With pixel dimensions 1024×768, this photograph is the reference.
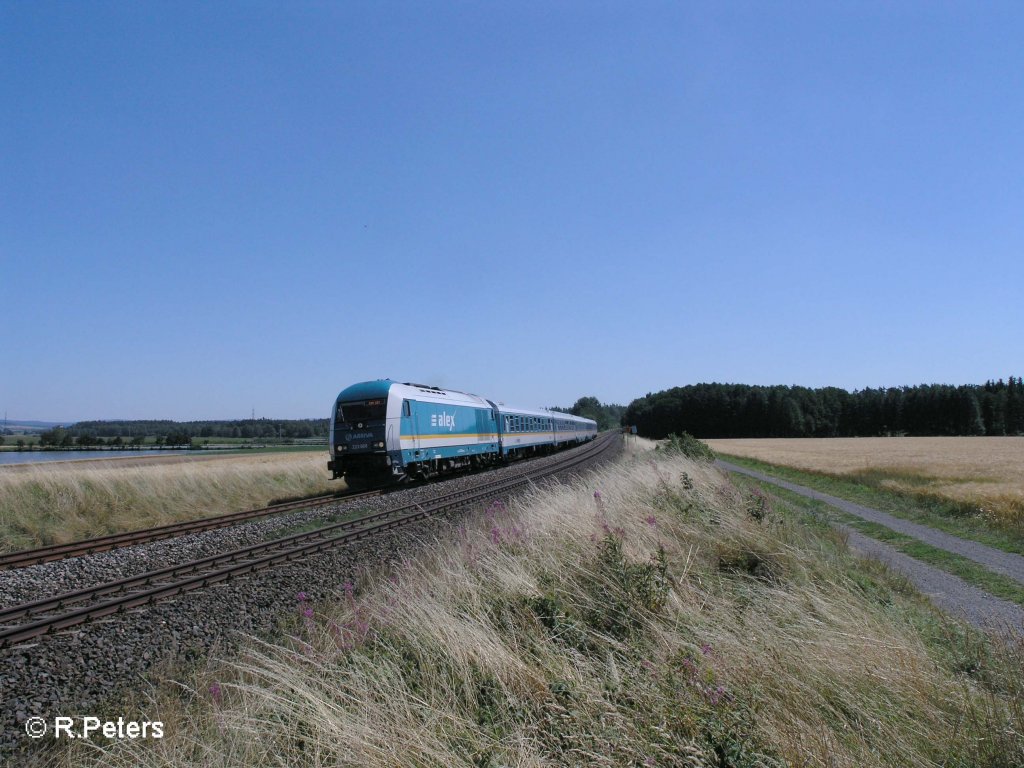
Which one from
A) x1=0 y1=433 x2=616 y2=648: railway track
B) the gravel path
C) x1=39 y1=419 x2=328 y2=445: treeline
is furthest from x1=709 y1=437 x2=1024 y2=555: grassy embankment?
x1=39 y1=419 x2=328 y2=445: treeline

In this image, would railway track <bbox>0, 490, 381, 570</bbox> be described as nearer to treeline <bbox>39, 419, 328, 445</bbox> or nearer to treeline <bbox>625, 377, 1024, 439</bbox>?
treeline <bbox>39, 419, 328, 445</bbox>

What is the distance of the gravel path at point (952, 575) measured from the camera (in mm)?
6609

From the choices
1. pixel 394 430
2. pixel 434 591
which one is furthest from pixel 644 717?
pixel 394 430

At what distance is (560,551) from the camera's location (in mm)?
6992

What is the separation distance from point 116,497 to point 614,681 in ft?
57.4

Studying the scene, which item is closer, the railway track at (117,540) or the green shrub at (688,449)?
the railway track at (117,540)

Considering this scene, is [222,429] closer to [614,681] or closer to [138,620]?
[138,620]

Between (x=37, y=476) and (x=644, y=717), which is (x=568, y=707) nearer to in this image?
(x=644, y=717)

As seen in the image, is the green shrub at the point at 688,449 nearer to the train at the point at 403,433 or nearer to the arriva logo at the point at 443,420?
the train at the point at 403,433

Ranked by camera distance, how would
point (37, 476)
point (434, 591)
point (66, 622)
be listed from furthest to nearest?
1. point (37, 476)
2. point (66, 622)
3. point (434, 591)

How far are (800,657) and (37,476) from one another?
1938 cm

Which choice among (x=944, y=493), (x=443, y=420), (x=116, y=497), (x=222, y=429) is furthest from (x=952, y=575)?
(x=222, y=429)

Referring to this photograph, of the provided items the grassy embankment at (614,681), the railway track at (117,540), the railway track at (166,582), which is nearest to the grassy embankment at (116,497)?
the railway track at (117,540)

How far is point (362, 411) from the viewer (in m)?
19.8
